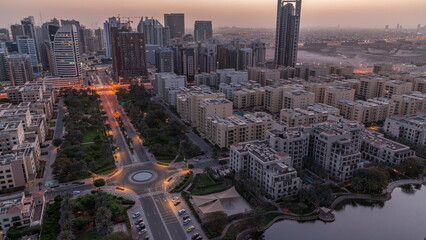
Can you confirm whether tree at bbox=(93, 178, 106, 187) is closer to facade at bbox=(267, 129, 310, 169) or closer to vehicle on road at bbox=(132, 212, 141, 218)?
vehicle on road at bbox=(132, 212, 141, 218)

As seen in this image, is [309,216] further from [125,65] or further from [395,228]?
[125,65]

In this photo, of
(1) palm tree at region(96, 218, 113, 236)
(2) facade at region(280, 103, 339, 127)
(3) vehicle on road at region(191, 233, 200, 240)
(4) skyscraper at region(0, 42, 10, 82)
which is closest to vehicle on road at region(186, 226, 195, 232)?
(3) vehicle on road at region(191, 233, 200, 240)

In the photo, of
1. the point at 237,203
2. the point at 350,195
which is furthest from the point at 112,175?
the point at 350,195

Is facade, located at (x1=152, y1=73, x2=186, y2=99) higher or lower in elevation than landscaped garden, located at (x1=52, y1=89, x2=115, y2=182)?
higher

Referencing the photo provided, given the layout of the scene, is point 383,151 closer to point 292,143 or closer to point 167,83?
point 292,143

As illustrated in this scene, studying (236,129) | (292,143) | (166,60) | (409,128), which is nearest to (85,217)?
(236,129)

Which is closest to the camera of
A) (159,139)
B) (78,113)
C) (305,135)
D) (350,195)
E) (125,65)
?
(350,195)
